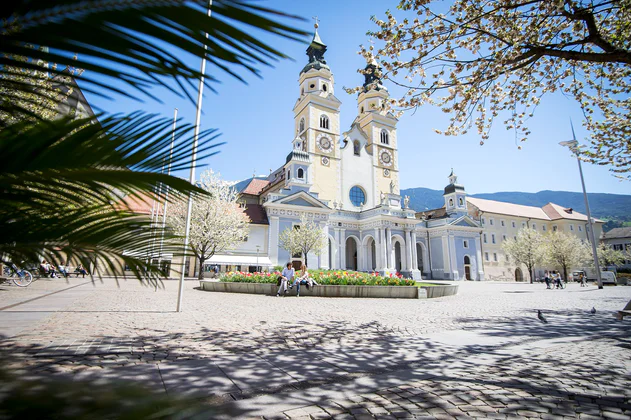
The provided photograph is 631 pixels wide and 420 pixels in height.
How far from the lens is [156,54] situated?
0.71m

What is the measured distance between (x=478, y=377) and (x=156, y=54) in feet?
15.0

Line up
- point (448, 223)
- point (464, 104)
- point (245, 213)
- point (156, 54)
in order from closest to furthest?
point (156, 54)
point (464, 104)
point (245, 213)
point (448, 223)

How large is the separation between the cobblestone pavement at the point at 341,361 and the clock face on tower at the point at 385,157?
38114mm

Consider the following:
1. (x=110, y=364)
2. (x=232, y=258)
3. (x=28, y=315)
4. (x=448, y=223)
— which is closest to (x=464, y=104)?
(x=110, y=364)

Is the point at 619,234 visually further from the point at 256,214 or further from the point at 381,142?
the point at 256,214

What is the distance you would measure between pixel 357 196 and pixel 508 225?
2781 cm

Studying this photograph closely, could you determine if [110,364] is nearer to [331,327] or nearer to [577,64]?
[331,327]

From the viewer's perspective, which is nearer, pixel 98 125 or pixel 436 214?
pixel 98 125

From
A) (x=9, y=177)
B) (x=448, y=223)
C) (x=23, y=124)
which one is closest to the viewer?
(x=9, y=177)

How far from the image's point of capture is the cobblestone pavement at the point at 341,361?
3.16m

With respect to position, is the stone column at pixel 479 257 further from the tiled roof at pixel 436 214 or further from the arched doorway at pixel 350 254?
the arched doorway at pixel 350 254

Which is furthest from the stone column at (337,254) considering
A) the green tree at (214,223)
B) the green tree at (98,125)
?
the green tree at (98,125)

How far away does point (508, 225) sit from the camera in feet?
176

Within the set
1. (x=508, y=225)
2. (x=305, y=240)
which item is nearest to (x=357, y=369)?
(x=305, y=240)
